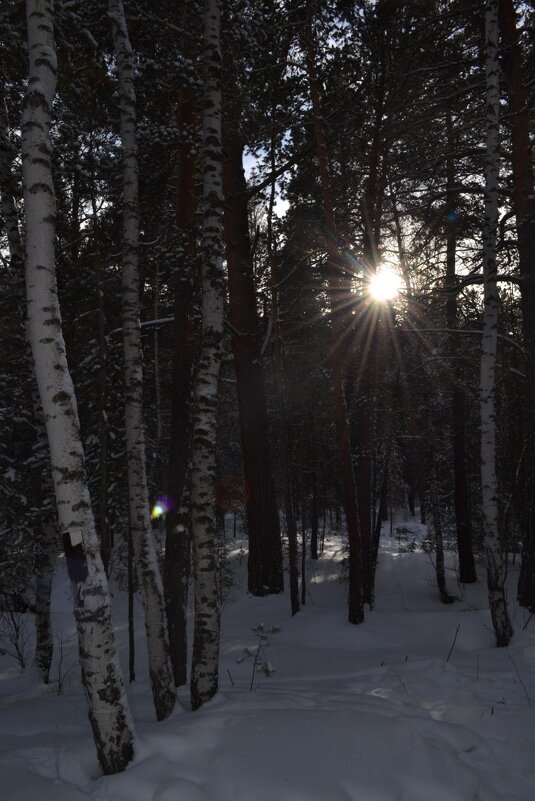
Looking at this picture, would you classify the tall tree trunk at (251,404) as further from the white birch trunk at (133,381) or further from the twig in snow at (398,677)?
the white birch trunk at (133,381)

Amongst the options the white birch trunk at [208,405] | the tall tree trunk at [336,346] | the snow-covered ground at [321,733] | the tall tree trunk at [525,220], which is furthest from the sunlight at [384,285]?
the snow-covered ground at [321,733]

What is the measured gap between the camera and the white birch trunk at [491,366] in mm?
6961

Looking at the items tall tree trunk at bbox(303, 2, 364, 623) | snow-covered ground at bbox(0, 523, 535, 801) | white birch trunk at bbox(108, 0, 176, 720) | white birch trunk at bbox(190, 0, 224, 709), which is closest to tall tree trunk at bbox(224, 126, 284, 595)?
tall tree trunk at bbox(303, 2, 364, 623)

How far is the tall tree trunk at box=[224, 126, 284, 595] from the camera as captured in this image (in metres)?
10.9

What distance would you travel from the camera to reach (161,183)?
7766mm

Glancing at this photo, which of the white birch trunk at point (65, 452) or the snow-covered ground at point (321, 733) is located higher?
the white birch trunk at point (65, 452)

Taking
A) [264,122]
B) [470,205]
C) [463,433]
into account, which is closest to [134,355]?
[264,122]

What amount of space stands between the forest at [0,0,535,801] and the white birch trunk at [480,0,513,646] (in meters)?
0.03

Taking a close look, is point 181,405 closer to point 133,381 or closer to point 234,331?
point 133,381

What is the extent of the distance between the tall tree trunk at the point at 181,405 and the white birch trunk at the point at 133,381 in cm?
88

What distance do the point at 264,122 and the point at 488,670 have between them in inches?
356

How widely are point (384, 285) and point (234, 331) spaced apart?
2.95m

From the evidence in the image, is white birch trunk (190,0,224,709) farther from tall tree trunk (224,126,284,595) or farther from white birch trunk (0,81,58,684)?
tall tree trunk (224,126,284,595)

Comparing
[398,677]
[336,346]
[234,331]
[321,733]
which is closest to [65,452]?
[321,733]
